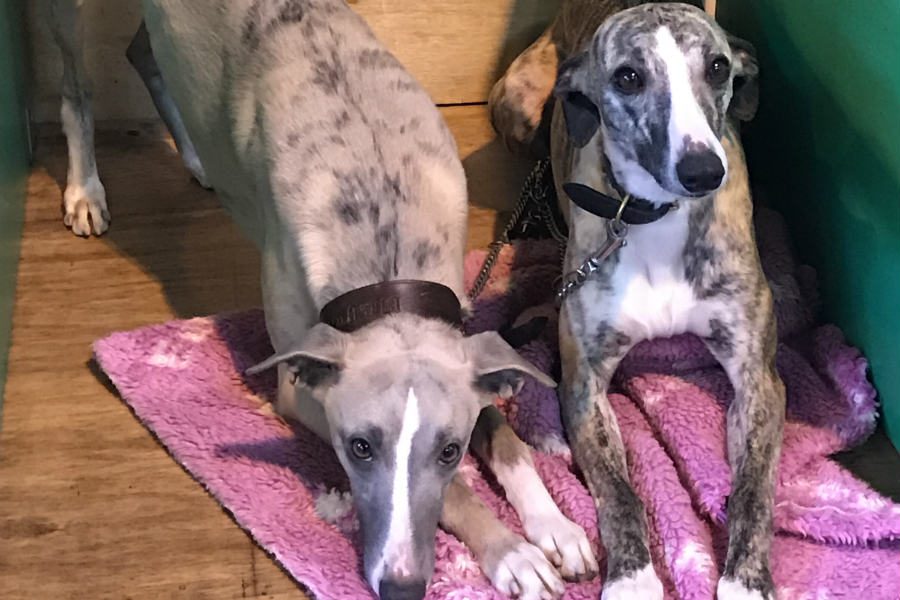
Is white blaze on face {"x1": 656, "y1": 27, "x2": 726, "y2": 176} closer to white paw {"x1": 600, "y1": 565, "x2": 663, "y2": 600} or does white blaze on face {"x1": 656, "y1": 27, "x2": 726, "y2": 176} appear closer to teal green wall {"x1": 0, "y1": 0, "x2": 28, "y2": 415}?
white paw {"x1": 600, "y1": 565, "x2": 663, "y2": 600}

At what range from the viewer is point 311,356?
1935 millimetres

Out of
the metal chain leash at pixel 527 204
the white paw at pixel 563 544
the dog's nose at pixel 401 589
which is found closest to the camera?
the dog's nose at pixel 401 589

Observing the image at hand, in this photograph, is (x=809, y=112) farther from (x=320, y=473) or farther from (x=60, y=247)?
(x=60, y=247)

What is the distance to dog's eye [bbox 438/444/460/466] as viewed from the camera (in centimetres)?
195

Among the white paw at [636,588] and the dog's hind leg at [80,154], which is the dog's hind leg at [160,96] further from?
the white paw at [636,588]

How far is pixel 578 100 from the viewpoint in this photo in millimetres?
2346

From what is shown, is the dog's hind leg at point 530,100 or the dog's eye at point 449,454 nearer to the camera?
the dog's eye at point 449,454

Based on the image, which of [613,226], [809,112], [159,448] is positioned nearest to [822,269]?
[809,112]

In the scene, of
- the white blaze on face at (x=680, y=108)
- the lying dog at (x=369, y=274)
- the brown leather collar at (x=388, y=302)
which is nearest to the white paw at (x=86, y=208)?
the lying dog at (x=369, y=274)

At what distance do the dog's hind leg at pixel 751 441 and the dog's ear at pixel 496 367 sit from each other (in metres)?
0.45

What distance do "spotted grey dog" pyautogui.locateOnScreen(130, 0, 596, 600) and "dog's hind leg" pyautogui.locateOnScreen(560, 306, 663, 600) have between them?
0.23 ft

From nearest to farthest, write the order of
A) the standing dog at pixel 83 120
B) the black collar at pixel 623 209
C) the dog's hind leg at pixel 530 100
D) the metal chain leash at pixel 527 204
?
the black collar at pixel 623 209
the metal chain leash at pixel 527 204
the standing dog at pixel 83 120
the dog's hind leg at pixel 530 100

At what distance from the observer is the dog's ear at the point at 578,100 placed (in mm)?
2324

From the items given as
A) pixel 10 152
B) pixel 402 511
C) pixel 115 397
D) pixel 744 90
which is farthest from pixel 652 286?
pixel 10 152
